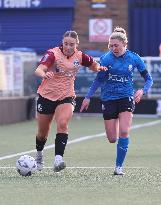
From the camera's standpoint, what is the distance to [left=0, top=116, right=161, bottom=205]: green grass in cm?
1052

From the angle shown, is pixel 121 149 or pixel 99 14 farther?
pixel 99 14

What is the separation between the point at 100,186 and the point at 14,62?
14.0 m

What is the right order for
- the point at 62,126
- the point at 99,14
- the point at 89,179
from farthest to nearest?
the point at 99,14 < the point at 62,126 < the point at 89,179

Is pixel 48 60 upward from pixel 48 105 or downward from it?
upward

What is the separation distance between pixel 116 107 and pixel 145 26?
64.1 feet

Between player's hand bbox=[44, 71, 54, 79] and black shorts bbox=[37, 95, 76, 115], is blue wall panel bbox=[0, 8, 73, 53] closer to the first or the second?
black shorts bbox=[37, 95, 76, 115]

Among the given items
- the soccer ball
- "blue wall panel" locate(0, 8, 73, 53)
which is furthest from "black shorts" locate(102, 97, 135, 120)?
"blue wall panel" locate(0, 8, 73, 53)

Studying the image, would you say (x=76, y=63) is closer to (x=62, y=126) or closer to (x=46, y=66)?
(x=46, y=66)

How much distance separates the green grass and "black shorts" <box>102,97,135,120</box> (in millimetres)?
753

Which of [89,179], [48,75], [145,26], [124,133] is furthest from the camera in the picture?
[145,26]

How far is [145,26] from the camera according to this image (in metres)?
32.6

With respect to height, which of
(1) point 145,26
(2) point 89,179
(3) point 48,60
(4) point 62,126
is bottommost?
(2) point 89,179

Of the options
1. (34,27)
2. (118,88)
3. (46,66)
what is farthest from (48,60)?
(34,27)

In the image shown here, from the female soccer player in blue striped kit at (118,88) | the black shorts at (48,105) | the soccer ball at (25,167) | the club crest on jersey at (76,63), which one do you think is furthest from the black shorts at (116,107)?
the soccer ball at (25,167)
